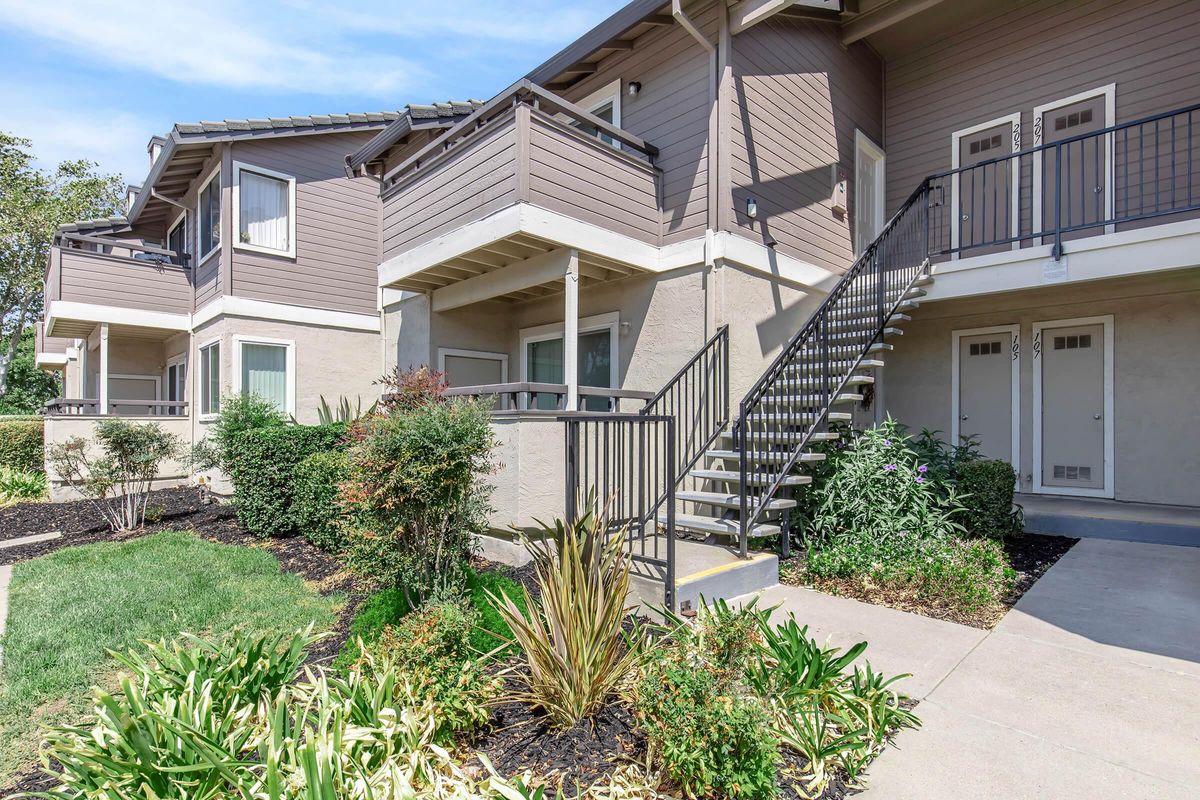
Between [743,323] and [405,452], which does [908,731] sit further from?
[743,323]

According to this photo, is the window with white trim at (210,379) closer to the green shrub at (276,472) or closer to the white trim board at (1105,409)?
the green shrub at (276,472)

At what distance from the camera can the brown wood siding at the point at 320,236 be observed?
1061cm

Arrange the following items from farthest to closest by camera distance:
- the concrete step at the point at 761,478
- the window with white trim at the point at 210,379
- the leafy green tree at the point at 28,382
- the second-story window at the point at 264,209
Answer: the leafy green tree at the point at 28,382
the window with white trim at the point at 210,379
the second-story window at the point at 264,209
the concrete step at the point at 761,478

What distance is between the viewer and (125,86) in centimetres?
1001

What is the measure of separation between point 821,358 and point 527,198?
339 cm

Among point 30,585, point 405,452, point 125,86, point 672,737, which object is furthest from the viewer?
point 125,86

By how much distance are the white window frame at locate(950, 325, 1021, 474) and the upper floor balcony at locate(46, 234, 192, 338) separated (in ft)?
45.4

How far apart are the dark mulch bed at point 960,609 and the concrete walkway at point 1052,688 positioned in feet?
0.43

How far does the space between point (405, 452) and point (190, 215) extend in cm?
1241

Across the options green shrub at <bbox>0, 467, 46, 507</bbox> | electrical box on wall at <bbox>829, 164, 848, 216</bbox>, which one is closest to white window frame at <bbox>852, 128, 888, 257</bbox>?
electrical box on wall at <bbox>829, 164, 848, 216</bbox>

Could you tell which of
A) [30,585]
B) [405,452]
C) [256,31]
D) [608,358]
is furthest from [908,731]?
[256,31]

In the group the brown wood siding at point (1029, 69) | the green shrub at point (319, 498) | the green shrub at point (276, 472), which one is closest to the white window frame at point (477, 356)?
the green shrub at point (276, 472)

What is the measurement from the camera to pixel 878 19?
26.7ft

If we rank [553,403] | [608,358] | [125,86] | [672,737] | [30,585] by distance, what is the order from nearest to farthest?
[672,737] < [30,585] < [608,358] < [553,403] < [125,86]
